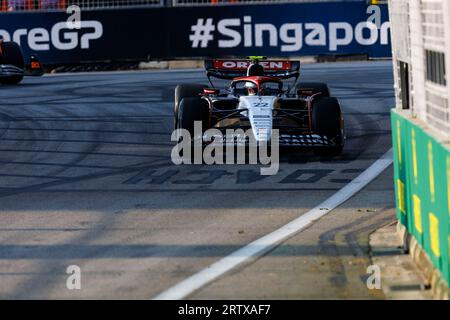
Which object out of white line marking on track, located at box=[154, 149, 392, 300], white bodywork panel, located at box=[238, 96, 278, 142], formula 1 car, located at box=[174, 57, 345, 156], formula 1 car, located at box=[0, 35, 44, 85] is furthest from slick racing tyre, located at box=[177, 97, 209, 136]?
formula 1 car, located at box=[0, 35, 44, 85]

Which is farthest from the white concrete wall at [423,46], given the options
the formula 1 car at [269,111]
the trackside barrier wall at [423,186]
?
the formula 1 car at [269,111]

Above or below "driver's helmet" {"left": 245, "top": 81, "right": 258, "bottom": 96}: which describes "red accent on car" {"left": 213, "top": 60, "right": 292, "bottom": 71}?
above

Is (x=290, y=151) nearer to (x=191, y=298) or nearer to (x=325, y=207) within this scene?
(x=325, y=207)

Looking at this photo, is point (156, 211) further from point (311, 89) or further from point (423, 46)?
point (311, 89)

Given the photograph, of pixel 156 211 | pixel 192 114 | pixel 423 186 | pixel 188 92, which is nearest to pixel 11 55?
pixel 188 92

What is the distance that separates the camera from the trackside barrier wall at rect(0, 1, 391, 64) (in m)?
33.8

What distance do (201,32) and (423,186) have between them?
85.1 ft

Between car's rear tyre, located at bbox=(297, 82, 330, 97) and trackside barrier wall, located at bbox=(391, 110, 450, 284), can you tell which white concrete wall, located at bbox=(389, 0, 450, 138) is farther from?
car's rear tyre, located at bbox=(297, 82, 330, 97)

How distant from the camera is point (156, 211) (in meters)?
12.3

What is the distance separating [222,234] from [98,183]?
3892mm

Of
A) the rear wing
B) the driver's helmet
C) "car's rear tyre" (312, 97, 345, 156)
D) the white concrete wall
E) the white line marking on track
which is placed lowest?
the white line marking on track

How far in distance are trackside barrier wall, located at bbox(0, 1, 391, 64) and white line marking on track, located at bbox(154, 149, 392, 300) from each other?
19294 millimetres

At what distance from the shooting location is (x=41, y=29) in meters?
34.4

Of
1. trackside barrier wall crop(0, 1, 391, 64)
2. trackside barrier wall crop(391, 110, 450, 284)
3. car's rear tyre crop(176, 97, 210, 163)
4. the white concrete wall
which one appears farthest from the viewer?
trackside barrier wall crop(0, 1, 391, 64)
